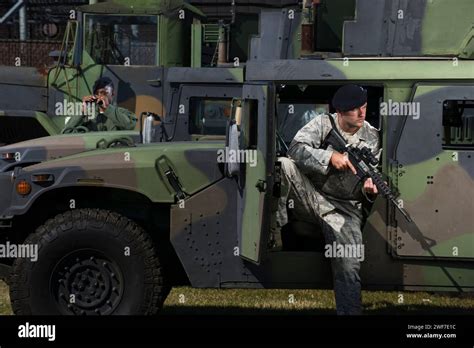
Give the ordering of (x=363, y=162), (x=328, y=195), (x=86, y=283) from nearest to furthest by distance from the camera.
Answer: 1. (x=363, y=162)
2. (x=328, y=195)
3. (x=86, y=283)

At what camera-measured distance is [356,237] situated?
18.8 ft

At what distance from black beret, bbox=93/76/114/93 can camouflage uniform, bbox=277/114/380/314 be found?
490cm

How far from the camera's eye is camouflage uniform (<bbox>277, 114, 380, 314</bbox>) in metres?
5.71

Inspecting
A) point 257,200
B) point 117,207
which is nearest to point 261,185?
point 257,200

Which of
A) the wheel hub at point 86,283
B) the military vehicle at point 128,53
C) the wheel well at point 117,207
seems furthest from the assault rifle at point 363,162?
the military vehicle at point 128,53

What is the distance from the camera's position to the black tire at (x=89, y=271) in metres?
5.97

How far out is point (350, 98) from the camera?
18.8ft

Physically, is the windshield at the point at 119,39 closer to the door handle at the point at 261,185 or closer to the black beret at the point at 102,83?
the black beret at the point at 102,83

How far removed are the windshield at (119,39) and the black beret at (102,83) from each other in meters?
0.32

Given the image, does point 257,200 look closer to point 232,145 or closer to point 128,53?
point 232,145

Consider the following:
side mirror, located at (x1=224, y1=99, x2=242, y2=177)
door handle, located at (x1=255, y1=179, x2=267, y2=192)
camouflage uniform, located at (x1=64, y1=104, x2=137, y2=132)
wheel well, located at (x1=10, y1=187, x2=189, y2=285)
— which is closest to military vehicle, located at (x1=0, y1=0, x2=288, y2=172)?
camouflage uniform, located at (x1=64, y1=104, x2=137, y2=132)

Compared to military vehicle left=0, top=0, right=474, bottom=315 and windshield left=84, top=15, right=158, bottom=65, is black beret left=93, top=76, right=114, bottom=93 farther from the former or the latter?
military vehicle left=0, top=0, right=474, bottom=315

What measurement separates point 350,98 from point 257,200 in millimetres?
811

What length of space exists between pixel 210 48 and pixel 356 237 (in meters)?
6.17
